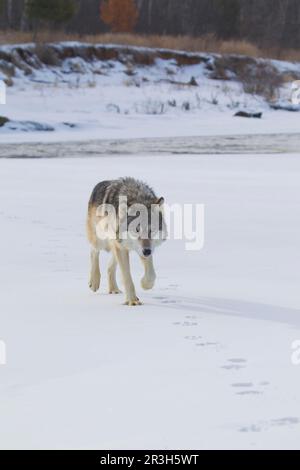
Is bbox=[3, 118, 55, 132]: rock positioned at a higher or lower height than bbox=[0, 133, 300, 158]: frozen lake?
higher

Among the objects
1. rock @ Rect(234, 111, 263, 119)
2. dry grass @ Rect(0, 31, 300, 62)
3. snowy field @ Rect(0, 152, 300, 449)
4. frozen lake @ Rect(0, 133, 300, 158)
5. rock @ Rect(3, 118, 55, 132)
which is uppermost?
dry grass @ Rect(0, 31, 300, 62)

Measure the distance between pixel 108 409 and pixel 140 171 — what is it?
12.7 metres

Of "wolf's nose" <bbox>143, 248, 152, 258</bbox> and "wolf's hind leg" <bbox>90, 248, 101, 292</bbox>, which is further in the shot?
"wolf's hind leg" <bbox>90, 248, 101, 292</bbox>

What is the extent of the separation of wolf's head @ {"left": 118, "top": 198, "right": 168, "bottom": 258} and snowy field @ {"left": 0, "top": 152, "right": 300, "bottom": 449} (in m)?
0.44

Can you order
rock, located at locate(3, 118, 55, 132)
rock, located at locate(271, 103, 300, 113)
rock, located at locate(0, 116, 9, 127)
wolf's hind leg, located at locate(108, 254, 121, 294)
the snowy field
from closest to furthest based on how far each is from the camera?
the snowy field → wolf's hind leg, located at locate(108, 254, 121, 294) → rock, located at locate(0, 116, 9, 127) → rock, located at locate(3, 118, 55, 132) → rock, located at locate(271, 103, 300, 113)

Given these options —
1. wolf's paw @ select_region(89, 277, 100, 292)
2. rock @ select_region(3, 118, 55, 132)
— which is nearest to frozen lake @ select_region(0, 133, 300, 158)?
rock @ select_region(3, 118, 55, 132)

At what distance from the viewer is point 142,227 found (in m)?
6.89

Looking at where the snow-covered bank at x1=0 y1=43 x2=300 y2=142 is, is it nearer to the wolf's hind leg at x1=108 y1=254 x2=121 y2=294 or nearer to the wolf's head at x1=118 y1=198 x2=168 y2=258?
the wolf's hind leg at x1=108 y1=254 x2=121 y2=294

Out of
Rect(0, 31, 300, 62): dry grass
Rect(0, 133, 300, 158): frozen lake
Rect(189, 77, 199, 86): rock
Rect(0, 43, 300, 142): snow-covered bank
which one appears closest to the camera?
Rect(0, 133, 300, 158): frozen lake

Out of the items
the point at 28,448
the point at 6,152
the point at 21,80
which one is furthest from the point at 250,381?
the point at 21,80

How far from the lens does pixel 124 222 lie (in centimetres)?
697

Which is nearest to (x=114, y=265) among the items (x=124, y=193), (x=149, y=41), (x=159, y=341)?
(x=124, y=193)

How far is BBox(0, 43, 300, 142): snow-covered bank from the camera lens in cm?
2869

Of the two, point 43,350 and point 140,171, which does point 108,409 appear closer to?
point 43,350
